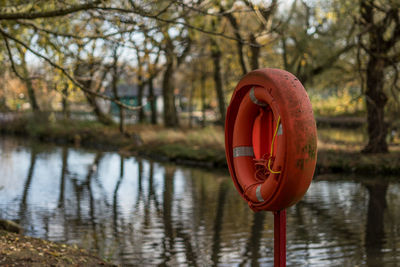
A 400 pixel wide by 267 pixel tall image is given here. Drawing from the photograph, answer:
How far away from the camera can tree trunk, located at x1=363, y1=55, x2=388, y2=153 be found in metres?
15.1

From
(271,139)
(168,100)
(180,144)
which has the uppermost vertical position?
(168,100)

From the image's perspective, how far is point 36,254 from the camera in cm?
502

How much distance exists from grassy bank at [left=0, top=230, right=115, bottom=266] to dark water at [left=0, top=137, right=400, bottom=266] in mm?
880

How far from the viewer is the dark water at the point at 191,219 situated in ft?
22.0

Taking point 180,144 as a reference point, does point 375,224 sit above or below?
below

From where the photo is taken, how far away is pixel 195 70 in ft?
106

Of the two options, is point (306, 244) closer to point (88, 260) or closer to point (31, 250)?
point (88, 260)

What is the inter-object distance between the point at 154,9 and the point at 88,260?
283cm

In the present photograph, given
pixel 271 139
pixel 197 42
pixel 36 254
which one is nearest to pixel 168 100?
pixel 197 42

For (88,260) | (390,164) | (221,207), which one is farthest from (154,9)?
(390,164)

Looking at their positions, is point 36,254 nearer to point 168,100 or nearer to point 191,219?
point 191,219

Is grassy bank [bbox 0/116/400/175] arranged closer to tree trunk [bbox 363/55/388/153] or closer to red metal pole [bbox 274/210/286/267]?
tree trunk [bbox 363/55/388/153]

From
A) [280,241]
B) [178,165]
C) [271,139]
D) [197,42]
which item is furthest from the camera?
[197,42]

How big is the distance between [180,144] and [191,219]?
11797mm
